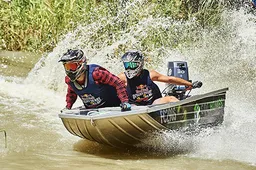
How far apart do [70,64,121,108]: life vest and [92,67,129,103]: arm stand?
0.06 meters

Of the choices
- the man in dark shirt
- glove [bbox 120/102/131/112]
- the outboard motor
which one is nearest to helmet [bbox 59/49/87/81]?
the man in dark shirt

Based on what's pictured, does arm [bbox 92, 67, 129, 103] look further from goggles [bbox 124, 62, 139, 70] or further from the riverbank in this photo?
the riverbank

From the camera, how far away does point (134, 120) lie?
6.48 metres

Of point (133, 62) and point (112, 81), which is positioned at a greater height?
point (133, 62)

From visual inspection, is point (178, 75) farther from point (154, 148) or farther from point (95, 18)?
point (95, 18)

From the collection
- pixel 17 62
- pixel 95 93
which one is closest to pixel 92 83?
pixel 95 93

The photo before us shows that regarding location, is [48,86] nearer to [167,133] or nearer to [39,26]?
[39,26]

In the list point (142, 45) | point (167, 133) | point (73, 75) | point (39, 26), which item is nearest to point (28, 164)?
point (73, 75)

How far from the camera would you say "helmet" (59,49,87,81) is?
22.2 ft

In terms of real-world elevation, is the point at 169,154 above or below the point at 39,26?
below

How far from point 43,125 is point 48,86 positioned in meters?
3.14

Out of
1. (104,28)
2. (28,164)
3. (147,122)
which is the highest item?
(104,28)

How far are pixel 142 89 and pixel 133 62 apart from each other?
43 centimetres

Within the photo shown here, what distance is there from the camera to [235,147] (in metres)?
7.21
